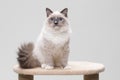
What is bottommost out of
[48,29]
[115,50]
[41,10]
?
[115,50]

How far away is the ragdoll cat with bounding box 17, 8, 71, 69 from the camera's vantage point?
1322 millimetres

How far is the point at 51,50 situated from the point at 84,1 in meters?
0.71

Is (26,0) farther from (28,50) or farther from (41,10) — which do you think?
(28,50)

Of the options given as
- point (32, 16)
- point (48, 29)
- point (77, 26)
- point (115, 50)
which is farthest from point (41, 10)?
point (48, 29)

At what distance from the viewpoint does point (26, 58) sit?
139 centimetres

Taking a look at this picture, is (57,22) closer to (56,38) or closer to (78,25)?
(56,38)

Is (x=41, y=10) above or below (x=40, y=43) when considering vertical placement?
above

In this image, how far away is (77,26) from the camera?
196 cm

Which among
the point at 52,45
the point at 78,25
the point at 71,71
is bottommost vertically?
the point at 71,71

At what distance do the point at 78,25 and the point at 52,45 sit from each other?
659 mm

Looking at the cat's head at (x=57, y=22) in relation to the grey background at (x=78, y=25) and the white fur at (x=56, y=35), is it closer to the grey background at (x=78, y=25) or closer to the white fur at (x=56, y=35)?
the white fur at (x=56, y=35)

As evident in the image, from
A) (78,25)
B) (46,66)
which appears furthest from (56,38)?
(78,25)

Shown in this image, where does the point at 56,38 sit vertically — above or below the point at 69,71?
above

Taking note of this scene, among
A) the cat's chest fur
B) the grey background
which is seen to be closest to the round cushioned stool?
the cat's chest fur
